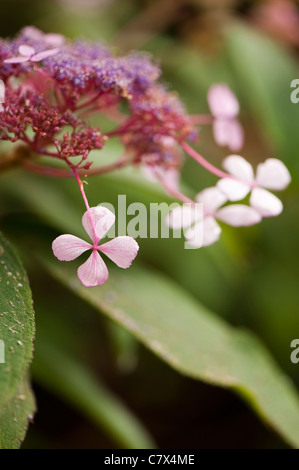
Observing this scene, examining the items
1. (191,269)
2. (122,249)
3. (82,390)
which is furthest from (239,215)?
(191,269)

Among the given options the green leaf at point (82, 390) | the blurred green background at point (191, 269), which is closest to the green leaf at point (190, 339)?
the green leaf at point (82, 390)

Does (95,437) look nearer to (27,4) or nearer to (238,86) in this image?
(238,86)

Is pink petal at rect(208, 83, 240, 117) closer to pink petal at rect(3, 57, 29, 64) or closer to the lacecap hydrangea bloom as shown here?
the lacecap hydrangea bloom

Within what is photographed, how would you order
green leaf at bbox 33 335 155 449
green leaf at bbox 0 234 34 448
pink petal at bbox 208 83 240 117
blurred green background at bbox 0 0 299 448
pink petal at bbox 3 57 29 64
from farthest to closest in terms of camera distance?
blurred green background at bbox 0 0 299 448 < green leaf at bbox 33 335 155 449 < pink petal at bbox 208 83 240 117 < pink petal at bbox 3 57 29 64 < green leaf at bbox 0 234 34 448

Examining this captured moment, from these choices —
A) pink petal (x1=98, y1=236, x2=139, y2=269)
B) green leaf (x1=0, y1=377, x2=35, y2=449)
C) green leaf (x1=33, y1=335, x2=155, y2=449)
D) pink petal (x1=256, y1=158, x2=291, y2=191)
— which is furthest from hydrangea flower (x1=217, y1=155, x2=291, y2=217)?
green leaf (x1=33, y1=335, x2=155, y2=449)

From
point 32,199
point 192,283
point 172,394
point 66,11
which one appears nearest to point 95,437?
point 172,394

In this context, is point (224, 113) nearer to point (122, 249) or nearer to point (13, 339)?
point (122, 249)
